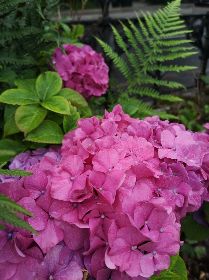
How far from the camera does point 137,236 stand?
0.93 m

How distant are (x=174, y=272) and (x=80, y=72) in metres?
1.17

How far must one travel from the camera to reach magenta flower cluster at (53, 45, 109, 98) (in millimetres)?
2059

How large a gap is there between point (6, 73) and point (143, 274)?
1093 millimetres

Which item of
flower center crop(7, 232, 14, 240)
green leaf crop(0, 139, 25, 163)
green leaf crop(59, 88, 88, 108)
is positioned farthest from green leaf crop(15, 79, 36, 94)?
flower center crop(7, 232, 14, 240)

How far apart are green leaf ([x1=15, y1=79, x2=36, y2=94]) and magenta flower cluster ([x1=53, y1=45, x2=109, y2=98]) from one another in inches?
13.6

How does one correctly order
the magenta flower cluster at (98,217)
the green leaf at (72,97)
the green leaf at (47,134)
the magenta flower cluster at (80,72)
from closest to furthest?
1. the magenta flower cluster at (98,217)
2. the green leaf at (47,134)
3. the green leaf at (72,97)
4. the magenta flower cluster at (80,72)

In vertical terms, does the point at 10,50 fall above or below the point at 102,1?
above

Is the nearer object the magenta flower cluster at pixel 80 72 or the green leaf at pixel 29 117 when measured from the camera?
the green leaf at pixel 29 117

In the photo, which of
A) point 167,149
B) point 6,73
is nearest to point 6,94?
point 6,73

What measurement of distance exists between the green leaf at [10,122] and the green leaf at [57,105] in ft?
0.43

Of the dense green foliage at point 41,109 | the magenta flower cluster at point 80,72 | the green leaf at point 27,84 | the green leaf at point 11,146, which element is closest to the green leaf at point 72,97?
the dense green foliage at point 41,109

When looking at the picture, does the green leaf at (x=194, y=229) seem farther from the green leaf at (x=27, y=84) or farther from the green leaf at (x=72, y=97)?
the green leaf at (x=27, y=84)

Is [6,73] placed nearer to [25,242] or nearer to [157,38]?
[157,38]

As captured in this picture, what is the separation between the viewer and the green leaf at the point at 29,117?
4.87 feet
